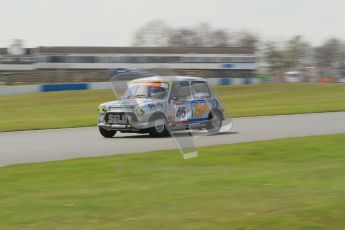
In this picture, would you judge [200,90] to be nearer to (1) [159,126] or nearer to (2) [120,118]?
(1) [159,126]

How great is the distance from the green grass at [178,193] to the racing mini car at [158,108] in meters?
4.02

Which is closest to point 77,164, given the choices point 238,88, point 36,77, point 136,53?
point 238,88

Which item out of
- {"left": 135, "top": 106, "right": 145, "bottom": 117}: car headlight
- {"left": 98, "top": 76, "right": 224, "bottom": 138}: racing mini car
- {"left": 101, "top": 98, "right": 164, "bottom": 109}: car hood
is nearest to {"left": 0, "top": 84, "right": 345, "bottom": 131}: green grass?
{"left": 98, "top": 76, "right": 224, "bottom": 138}: racing mini car

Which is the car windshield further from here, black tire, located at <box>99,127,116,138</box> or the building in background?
the building in background

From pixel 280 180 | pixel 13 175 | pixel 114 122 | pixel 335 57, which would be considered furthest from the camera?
pixel 335 57

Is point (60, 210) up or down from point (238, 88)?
up

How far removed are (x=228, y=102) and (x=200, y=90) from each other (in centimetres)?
2238

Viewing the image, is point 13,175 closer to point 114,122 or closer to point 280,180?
point 280,180

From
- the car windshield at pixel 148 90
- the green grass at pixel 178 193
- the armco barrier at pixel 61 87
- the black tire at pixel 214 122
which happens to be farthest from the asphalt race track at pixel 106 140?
the armco barrier at pixel 61 87

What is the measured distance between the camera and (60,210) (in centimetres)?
668

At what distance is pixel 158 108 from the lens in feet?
52.2

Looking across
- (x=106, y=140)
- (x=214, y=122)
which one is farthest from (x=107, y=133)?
(x=214, y=122)

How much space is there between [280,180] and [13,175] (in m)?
4.10

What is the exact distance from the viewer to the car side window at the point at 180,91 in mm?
16375
